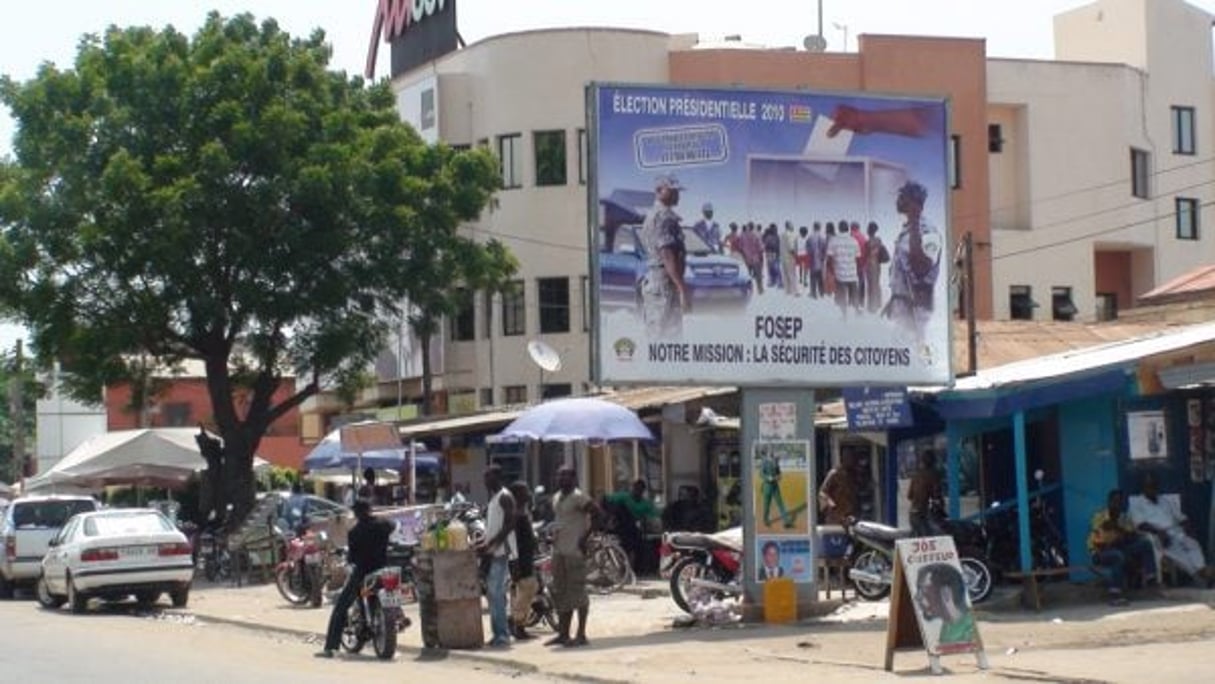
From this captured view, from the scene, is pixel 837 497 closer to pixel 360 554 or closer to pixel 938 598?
pixel 360 554

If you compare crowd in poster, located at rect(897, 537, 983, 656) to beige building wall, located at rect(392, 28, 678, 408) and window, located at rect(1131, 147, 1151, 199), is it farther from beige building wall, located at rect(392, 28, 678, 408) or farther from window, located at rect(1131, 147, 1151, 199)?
window, located at rect(1131, 147, 1151, 199)

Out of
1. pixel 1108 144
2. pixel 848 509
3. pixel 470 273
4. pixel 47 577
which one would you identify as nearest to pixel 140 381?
pixel 470 273

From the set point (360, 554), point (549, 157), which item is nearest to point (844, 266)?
point (360, 554)

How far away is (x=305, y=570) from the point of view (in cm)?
2825

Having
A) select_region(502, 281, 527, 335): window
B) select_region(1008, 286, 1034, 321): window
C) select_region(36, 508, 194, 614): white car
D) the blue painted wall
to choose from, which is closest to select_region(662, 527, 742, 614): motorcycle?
the blue painted wall

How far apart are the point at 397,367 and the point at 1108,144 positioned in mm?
21706

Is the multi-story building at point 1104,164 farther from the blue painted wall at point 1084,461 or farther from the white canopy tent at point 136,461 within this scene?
the blue painted wall at point 1084,461

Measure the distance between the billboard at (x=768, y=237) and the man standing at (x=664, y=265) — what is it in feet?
0.05

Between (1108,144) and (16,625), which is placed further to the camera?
(1108,144)

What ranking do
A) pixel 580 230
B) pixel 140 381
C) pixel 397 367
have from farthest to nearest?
pixel 397 367 < pixel 580 230 < pixel 140 381

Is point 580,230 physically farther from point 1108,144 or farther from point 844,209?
point 844,209

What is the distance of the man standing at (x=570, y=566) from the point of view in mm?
19688

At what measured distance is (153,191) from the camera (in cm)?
3756

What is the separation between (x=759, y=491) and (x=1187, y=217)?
132ft
